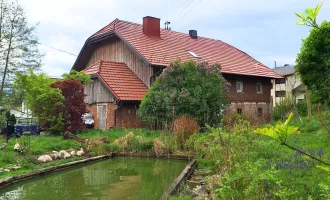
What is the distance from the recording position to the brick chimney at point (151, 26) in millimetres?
25391

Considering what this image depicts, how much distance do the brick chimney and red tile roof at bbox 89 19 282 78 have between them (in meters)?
Answer: 0.41

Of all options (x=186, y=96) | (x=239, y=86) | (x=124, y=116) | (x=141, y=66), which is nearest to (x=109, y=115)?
(x=124, y=116)

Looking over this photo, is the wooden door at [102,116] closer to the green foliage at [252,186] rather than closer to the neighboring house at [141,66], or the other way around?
the neighboring house at [141,66]

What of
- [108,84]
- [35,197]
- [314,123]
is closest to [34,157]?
[35,197]

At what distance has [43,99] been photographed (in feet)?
54.5

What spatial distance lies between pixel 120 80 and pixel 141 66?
1.88 meters

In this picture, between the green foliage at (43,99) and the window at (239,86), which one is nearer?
the green foliage at (43,99)

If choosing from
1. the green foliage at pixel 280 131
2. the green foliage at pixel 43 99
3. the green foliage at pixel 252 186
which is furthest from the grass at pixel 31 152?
the green foliage at pixel 280 131

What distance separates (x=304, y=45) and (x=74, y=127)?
38.3ft

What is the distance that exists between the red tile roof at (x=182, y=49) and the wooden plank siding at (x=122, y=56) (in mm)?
798

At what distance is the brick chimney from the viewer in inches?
1000

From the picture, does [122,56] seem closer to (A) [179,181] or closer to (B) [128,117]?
(B) [128,117]

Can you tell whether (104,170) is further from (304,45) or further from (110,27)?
(110,27)

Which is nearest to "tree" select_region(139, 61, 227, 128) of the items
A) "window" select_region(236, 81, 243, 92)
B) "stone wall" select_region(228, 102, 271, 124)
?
"stone wall" select_region(228, 102, 271, 124)
